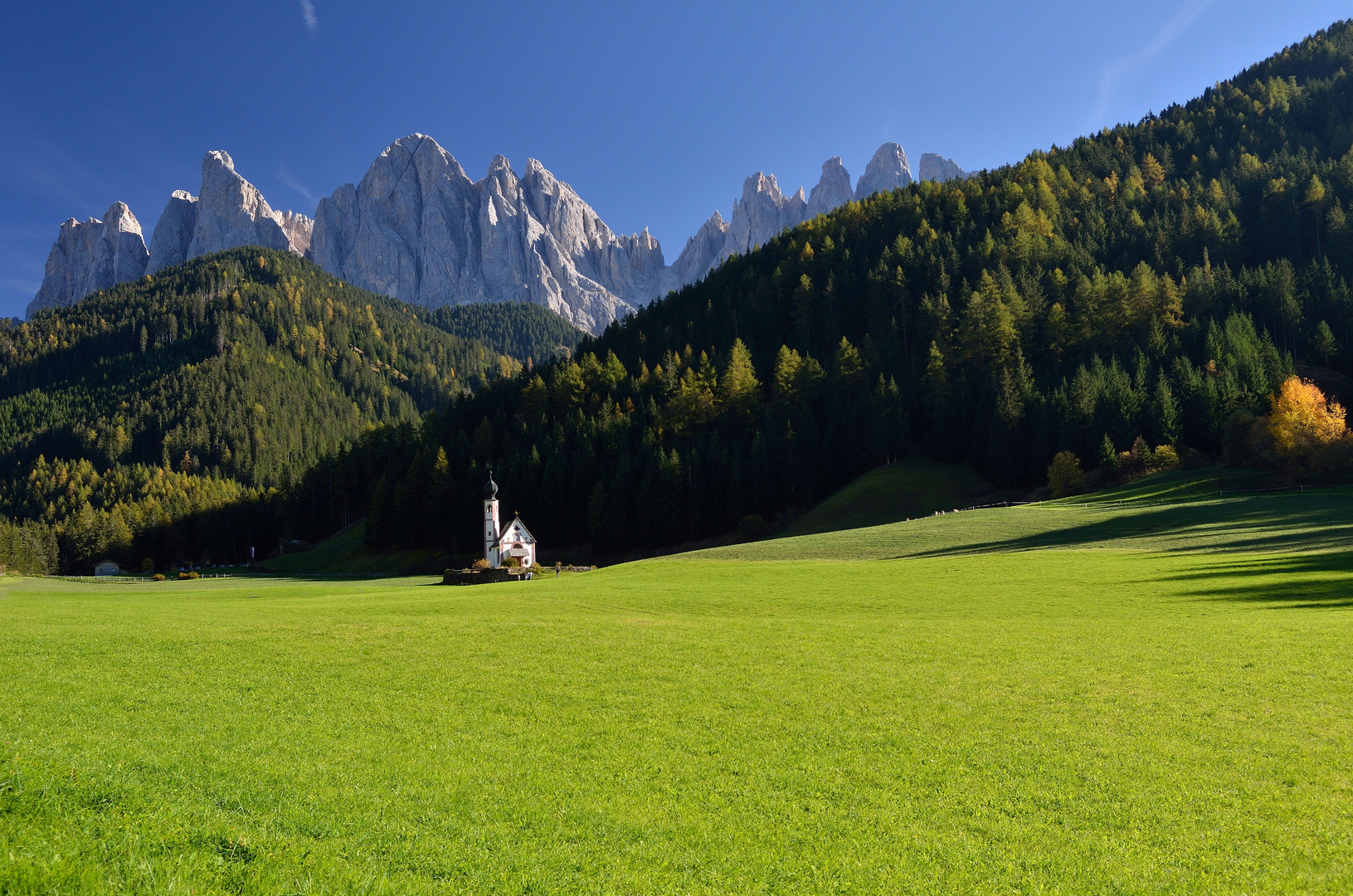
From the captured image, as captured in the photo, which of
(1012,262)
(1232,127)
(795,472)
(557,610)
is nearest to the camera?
(557,610)

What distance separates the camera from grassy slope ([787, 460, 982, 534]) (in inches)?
3391

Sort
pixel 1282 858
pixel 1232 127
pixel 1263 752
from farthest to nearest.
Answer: pixel 1232 127
pixel 1263 752
pixel 1282 858

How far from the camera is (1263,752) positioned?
11.5m

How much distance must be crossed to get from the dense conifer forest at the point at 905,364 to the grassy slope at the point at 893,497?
4.26 meters

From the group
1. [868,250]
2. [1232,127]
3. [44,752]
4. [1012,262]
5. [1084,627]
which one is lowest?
[1084,627]

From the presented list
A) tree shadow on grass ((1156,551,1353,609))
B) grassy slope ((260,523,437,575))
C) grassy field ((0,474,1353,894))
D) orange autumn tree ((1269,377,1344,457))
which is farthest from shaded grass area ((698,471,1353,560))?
grassy slope ((260,523,437,575))

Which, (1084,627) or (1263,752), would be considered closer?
(1263,752)

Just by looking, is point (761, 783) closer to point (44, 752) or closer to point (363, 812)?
point (363, 812)

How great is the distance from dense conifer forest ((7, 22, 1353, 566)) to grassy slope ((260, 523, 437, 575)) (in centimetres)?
397

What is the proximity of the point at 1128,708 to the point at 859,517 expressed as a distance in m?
73.2

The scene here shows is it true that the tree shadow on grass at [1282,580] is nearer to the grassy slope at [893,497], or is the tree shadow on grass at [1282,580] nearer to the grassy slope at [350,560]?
the grassy slope at [893,497]

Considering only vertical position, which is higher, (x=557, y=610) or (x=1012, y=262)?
(x=1012, y=262)

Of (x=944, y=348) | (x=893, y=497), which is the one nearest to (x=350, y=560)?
(x=893, y=497)

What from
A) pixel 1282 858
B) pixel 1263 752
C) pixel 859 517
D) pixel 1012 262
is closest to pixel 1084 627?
pixel 1263 752
